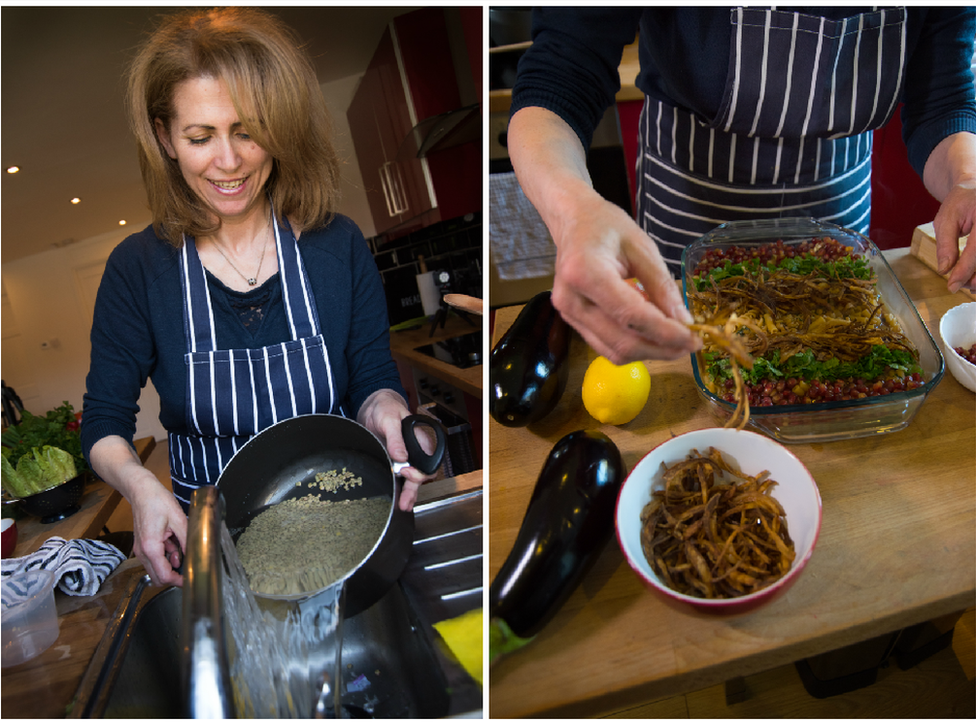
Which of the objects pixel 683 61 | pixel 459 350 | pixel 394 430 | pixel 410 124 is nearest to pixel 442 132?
pixel 410 124

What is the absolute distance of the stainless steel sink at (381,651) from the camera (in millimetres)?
526

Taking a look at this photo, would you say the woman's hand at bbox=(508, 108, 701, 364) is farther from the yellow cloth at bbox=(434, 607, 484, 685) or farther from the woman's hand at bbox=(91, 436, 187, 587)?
the woman's hand at bbox=(91, 436, 187, 587)

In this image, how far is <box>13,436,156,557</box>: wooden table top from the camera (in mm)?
1034

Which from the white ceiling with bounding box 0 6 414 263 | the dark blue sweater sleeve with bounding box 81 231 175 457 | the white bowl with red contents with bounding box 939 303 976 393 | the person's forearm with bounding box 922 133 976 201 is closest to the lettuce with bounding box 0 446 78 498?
the white ceiling with bounding box 0 6 414 263

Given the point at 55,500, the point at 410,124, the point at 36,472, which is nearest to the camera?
the point at 55,500

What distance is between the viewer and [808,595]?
52 cm

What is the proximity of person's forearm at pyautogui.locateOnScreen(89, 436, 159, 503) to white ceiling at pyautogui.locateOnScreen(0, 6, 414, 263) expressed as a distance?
39cm

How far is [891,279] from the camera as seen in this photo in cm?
80

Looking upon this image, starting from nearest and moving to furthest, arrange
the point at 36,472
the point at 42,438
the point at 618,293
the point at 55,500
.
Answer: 1. the point at 618,293
2. the point at 55,500
3. the point at 36,472
4. the point at 42,438

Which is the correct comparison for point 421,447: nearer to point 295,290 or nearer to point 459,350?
point 295,290

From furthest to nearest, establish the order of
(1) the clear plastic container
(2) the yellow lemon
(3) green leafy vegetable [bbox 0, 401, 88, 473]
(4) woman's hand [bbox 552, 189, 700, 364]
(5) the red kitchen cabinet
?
(5) the red kitchen cabinet, (3) green leafy vegetable [bbox 0, 401, 88, 473], (2) the yellow lemon, (1) the clear plastic container, (4) woman's hand [bbox 552, 189, 700, 364]

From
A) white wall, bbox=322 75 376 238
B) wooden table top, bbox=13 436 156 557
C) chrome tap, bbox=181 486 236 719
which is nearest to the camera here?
chrome tap, bbox=181 486 236 719

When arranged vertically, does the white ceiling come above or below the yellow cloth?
above

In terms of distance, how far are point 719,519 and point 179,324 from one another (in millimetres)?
690
